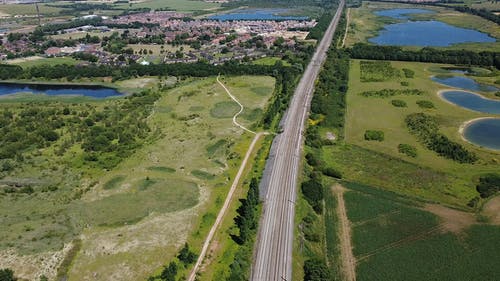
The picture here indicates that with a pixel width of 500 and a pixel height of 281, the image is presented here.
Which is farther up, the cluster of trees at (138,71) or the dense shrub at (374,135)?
the cluster of trees at (138,71)

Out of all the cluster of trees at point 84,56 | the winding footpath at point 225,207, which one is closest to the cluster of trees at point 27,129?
the winding footpath at point 225,207

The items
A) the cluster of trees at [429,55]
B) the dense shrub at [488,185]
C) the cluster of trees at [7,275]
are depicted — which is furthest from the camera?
the cluster of trees at [429,55]

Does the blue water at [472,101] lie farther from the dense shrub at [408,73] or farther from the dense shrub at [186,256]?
the dense shrub at [186,256]

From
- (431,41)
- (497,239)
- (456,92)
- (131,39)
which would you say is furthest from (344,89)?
(131,39)

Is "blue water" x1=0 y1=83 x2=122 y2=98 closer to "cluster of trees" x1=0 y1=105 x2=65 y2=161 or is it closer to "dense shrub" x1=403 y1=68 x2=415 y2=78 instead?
"cluster of trees" x1=0 y1=105 x2=65 y2=161

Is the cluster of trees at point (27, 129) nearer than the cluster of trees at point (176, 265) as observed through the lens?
No

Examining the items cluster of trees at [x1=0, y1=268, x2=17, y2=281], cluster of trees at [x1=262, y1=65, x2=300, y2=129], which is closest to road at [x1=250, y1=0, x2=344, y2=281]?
cluster of trees at [x1=262, y1=65, x2=300, y2=129]

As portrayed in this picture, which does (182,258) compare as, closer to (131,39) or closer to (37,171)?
(37,171)

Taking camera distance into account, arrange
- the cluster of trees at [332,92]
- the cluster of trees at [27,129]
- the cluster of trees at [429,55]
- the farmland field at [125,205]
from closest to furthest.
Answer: the farmland field at [125,205] < the cluster of trees at [27,129] < the cluster of trees at [332,92] < the cluster of trees at [429,55]
